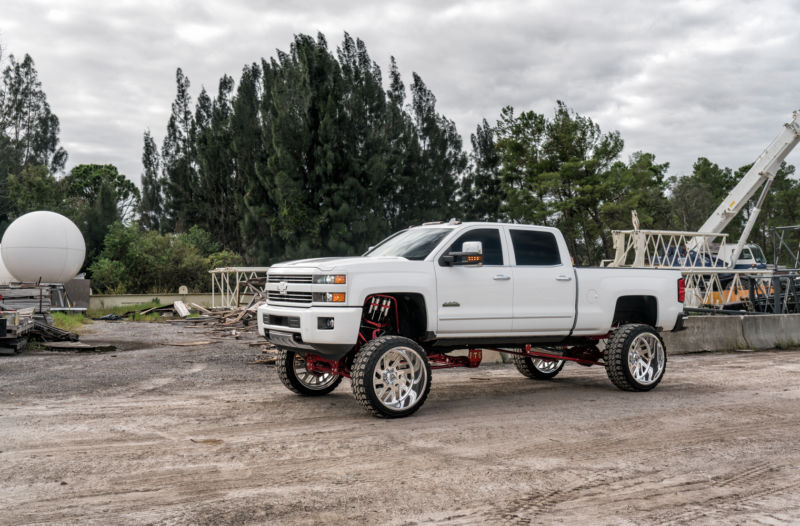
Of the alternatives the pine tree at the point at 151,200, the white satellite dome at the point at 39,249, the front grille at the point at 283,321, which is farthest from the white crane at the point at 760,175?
the pine tree at the point at 151,200

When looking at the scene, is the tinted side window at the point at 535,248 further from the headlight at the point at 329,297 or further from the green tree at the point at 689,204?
A: the green tree at the point at 689,204

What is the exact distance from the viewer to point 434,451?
5902mm

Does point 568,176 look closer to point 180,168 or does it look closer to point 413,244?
point 180,168

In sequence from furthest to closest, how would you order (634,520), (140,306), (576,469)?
(140,306), (576,469), (634,520)

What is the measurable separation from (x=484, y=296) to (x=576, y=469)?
3.09 m

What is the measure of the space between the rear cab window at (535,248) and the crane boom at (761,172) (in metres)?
23.2

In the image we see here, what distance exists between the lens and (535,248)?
883cm

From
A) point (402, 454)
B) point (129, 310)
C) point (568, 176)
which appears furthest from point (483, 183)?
point (402, 454)

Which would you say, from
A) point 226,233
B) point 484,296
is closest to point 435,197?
point 226,233

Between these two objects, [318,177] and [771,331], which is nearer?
[771,331]

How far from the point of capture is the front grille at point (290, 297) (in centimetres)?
748

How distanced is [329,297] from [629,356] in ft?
15.1

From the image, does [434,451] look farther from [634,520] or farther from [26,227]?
[26,227]

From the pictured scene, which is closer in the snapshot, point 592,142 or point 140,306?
point 140,306
